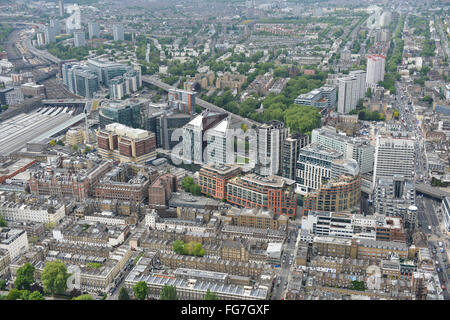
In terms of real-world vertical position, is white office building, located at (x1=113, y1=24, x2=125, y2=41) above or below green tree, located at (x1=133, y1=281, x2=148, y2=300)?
above

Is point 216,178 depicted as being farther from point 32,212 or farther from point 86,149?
point 86,149

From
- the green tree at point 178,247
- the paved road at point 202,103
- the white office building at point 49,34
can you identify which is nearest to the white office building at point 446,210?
the green tree at point 178,247

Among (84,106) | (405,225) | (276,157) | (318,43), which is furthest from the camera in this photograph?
(318,43)

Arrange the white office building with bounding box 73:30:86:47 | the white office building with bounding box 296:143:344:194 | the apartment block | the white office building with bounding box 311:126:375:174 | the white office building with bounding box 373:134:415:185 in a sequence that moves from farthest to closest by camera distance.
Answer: the white office building with bounding box 73:30:86:47
the apartment block
the white office building with bounding box 311:126:375:174
the white office building with bounding box 373:134:415:185
the white office building with bounding box 296:143:344:194

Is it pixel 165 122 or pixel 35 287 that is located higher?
pixel 165 122

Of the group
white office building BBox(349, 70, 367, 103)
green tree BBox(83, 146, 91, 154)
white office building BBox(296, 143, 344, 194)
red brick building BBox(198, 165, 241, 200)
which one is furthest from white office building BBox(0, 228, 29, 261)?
white office building BBox(349, 70, 367, 103)

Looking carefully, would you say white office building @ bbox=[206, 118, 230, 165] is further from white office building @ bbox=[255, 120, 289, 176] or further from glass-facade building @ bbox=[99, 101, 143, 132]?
glass-facade building @ bbox=[99, 101, 143, 132]
